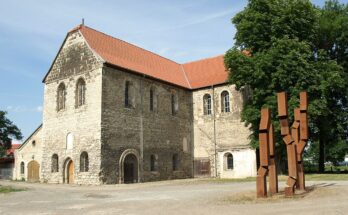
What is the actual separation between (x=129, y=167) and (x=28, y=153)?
13338mm

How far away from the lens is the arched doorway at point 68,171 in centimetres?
2794

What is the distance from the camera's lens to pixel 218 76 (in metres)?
35.2

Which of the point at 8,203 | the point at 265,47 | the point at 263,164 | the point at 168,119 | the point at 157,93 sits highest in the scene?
the point at 265,47

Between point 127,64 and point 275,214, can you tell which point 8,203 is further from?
point 127,64

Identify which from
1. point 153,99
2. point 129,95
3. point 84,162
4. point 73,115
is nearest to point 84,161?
point 84,162

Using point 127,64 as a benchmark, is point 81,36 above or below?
above

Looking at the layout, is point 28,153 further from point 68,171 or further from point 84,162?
point 84,162

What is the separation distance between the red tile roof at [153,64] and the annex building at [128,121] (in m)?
0.12

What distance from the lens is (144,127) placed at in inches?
1158

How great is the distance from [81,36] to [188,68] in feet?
44.7

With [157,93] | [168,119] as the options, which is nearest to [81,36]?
[157,93]

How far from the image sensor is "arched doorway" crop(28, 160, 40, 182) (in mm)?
34781

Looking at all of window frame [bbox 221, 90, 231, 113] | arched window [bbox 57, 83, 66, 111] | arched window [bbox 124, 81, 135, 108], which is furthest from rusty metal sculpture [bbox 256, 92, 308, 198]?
arched window [bbox 57, 83, 66, 111]

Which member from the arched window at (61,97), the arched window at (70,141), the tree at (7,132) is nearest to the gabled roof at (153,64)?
the arched window at (61,97)
